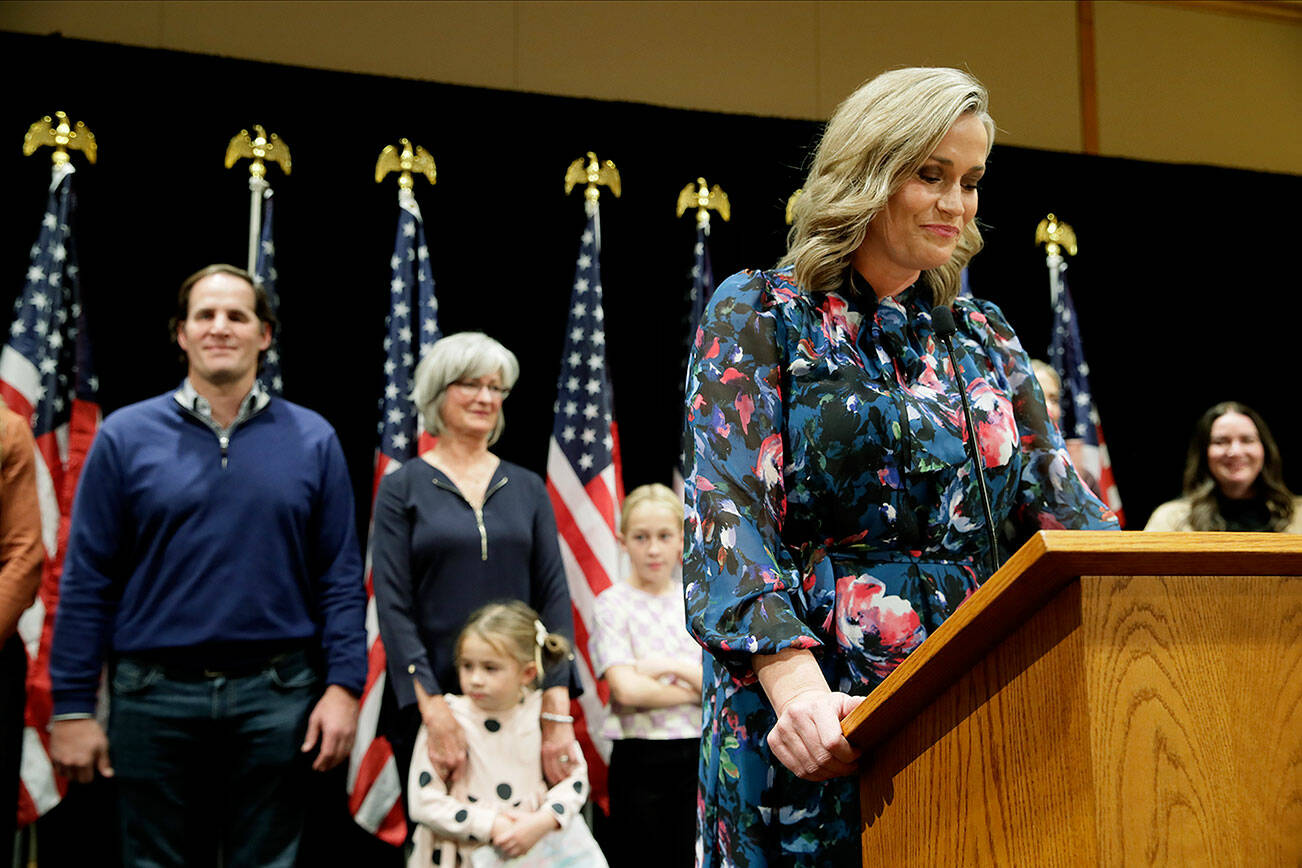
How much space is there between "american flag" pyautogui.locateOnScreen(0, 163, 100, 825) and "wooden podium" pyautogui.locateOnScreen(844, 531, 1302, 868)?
3.36 m

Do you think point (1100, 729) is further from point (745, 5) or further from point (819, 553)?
point (745, 5)

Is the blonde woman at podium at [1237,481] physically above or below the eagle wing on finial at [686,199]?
below

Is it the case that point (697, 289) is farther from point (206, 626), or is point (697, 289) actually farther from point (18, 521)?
Answer: point (18, 521)

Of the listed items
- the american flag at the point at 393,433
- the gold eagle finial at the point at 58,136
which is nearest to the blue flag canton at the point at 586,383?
the american flag at the point at 393,433

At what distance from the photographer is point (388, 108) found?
4.62m

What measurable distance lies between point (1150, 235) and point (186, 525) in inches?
171

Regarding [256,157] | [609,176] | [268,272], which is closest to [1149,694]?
[268,272]

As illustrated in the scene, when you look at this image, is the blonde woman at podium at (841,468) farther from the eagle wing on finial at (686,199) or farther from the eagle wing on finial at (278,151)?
the eagle wing on finial at (686,199)

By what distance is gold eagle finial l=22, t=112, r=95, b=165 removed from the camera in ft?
13.2

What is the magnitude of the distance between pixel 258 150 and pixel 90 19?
0.97 metres

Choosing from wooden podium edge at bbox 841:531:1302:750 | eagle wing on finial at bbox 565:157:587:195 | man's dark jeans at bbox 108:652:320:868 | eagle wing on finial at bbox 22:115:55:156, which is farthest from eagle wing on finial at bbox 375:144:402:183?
wooden podium edge at bbox 841:531:1302:750

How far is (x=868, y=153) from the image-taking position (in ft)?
4.40

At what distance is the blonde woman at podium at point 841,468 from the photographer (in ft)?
4.00

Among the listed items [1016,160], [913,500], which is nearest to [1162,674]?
[913,500]
